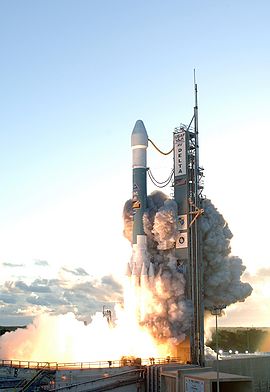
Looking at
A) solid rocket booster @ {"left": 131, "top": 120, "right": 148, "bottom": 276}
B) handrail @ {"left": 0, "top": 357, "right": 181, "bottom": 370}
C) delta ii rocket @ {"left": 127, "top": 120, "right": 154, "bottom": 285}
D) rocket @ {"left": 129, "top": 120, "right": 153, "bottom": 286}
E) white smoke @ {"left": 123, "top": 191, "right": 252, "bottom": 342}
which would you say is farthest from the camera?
solid rocket booster @ {"left": 131, "top": 120, "right": 148, "bottom": 276}

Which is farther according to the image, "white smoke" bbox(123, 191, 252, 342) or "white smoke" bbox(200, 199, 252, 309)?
"white smoke" bbox(200, 199, 252, 309)

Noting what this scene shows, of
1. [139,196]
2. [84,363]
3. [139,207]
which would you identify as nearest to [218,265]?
[139,207]

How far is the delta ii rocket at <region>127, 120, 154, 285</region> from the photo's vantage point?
245 feet

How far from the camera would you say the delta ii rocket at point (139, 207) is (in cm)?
7456

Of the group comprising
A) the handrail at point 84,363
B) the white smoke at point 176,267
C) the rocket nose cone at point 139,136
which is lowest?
the handrail at point 84,363

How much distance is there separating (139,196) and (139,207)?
1554 millimetres

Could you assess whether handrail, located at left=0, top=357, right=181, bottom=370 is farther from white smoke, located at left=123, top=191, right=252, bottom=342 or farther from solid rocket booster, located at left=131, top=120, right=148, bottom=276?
solid rocket booster, located at left=131, top=120, right=148, bottom=276

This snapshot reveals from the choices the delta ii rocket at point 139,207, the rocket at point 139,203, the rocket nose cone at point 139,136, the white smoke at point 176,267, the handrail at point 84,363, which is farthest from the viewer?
the rocket nose cone at point 139,136

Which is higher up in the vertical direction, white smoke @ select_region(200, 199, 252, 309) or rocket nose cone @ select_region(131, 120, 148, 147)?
rocket nose cone @ select_region(131, 120, 148, 147)

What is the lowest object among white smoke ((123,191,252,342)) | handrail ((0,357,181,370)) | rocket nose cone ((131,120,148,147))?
handrail ((0,357,181,370))

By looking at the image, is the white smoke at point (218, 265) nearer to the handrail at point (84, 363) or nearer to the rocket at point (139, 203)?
the rocket at point (139, 203)

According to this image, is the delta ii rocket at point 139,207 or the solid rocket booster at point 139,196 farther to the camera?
the solid rocket booster at point 139,196

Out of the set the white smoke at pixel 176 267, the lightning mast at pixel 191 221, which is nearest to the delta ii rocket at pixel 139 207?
the white smoke at pixel 176 267

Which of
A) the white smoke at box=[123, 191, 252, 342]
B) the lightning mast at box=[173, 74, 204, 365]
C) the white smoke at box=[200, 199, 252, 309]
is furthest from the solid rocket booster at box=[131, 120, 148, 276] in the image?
the white smoke at box=[200, 199, 252, 309]
